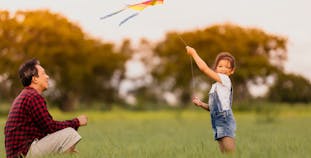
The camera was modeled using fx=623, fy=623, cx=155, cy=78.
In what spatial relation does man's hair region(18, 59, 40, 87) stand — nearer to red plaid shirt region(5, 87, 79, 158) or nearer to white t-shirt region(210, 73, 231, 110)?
red plaid shirt region(5, 87, 79, 158)

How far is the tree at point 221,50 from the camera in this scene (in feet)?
167

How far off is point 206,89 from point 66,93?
1274cm

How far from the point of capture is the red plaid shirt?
6.36 metres

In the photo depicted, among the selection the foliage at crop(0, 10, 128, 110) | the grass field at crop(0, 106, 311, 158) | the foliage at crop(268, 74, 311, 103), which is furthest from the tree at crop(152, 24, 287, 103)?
the grass field at crop(0, 106, 311, 158)

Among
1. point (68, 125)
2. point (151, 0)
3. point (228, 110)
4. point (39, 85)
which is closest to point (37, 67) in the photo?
point (39, 85)

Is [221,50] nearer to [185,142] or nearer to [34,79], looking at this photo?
[185,142]

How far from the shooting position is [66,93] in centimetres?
4553

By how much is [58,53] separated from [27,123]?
35.9m

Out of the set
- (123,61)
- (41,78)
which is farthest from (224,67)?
(123,61)

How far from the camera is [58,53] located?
41.9 m

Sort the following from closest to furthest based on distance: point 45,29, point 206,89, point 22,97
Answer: point 22,97, point 45,29, point 206,89

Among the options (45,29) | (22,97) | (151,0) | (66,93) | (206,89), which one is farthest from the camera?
(206,89)

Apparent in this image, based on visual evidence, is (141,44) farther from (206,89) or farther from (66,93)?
(66,93)

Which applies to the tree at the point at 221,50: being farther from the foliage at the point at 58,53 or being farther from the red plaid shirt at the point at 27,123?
the red plaid shirt at the point at 27,123
